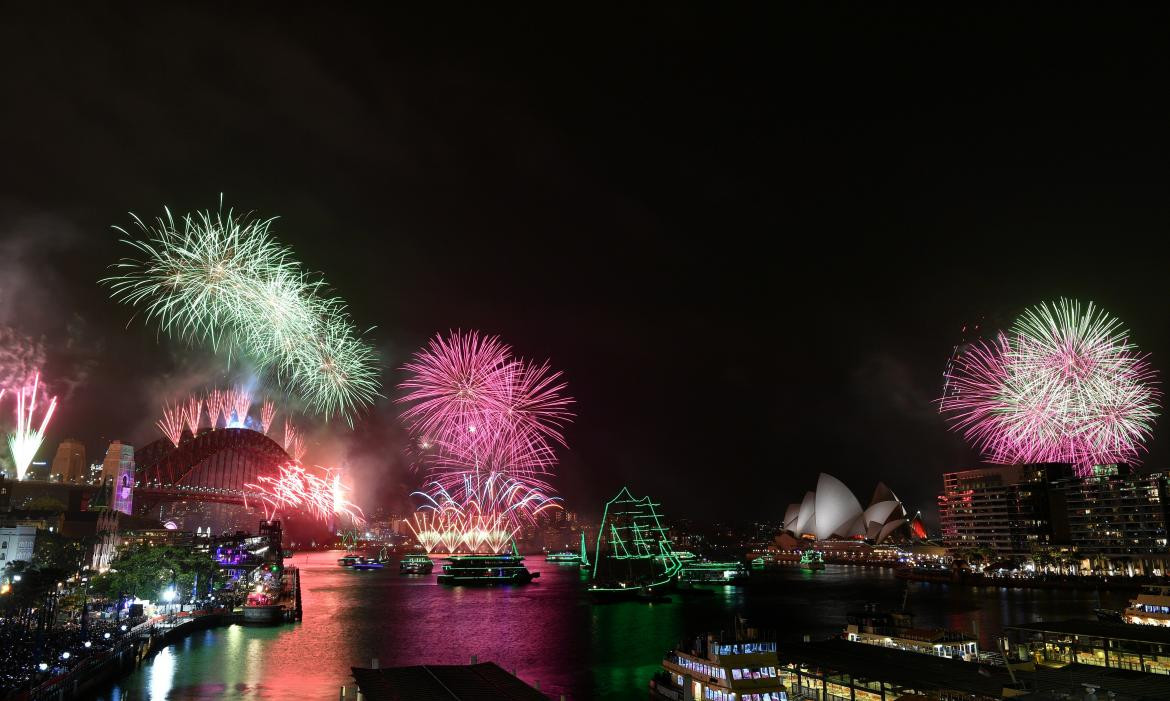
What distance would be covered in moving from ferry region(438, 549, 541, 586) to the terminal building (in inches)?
2208

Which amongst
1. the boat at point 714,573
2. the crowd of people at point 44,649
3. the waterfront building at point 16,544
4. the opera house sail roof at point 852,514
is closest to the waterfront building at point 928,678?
the crowd of people at point 44,649

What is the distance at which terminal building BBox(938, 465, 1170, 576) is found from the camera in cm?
7031

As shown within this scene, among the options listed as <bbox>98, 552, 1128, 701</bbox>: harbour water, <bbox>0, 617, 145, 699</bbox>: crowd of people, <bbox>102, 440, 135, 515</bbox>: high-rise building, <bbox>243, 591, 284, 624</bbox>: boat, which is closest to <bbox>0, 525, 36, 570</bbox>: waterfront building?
<bbox>0, 617, 145, 699</bbox>: crowd of people

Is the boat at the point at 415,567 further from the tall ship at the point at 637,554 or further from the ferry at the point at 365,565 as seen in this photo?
the tall ship at the point at 637,554

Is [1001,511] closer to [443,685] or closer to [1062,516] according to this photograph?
[1062,516]

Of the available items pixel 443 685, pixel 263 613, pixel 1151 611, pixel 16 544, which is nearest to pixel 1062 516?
pixel 1151 611

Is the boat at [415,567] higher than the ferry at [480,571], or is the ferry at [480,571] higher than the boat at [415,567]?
the ferry at [480,571]

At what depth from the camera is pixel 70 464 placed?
257 feet

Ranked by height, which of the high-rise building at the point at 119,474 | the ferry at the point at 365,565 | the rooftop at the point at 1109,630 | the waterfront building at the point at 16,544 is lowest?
the ferry at the point at 365,565

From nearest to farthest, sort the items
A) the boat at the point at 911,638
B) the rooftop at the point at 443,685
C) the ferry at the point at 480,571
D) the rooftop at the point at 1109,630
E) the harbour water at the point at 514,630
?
the rooftop at the point at 443,685 → the rooftop at the point at 1109,630 → the boat at the point at 911,638 → the harbour water at the point at 514,630 → the ferry at the point at 480,571

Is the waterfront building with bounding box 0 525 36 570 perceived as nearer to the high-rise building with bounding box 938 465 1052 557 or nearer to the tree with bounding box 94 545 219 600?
the tree with bounding box 94 545 219 600

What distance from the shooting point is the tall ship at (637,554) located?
62.7 metres

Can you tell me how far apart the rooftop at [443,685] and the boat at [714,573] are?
67.9 meters

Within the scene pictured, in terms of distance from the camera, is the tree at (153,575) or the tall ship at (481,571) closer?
the tree at (153,575)
